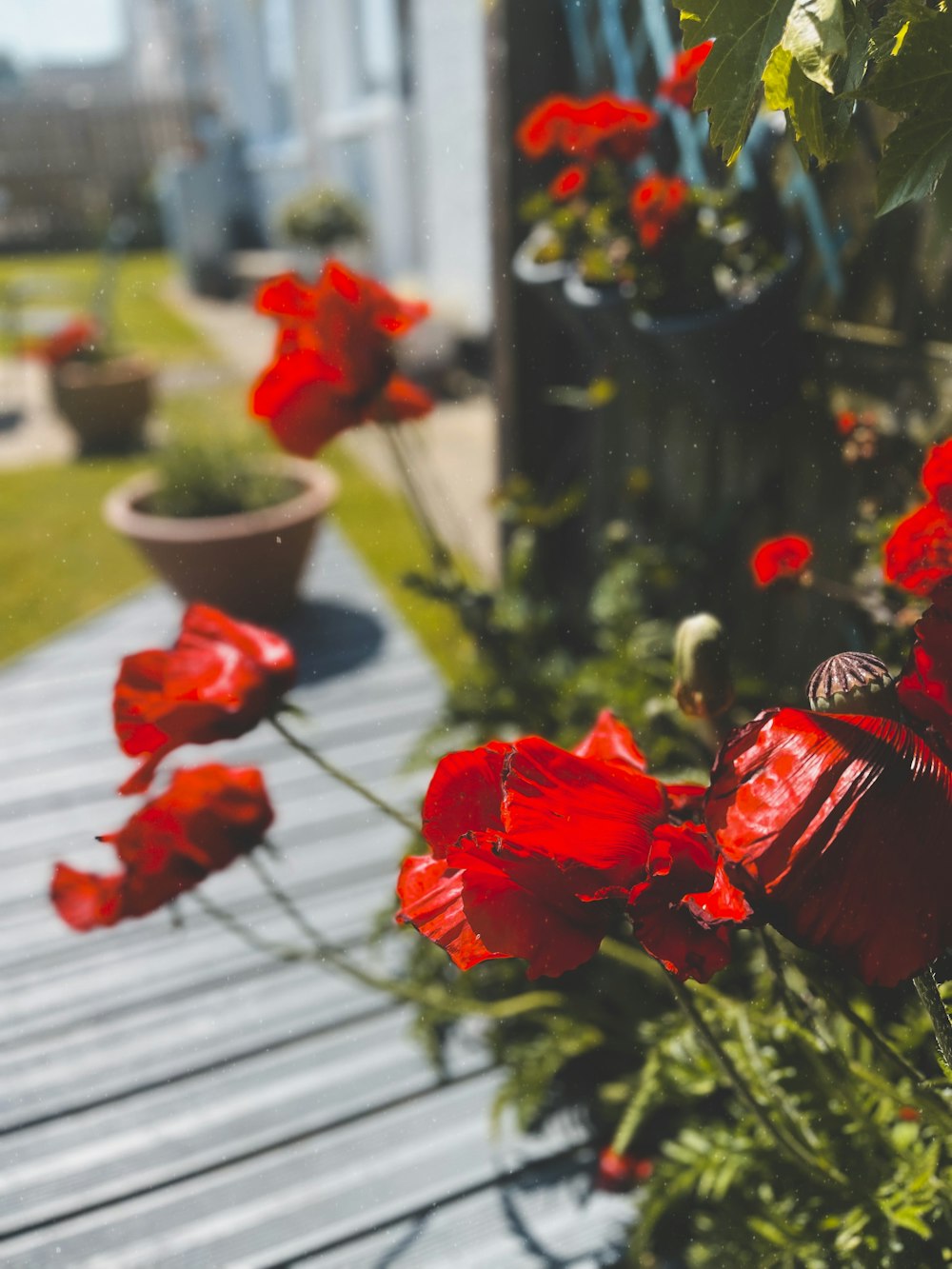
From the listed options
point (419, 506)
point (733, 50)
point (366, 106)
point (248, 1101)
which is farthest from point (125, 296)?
point (733, 50)

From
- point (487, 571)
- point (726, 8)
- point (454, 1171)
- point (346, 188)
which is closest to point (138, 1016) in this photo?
point (454, 1171)

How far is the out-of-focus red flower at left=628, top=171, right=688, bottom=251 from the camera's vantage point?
1242 mm

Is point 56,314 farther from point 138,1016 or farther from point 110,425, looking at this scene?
point 138,1016

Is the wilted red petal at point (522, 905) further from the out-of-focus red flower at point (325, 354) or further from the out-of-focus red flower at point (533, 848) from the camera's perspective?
the out-of-focus red flower at point (325, 354)

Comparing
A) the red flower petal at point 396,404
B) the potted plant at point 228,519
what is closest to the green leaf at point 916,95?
the red flower petal at point 396,404

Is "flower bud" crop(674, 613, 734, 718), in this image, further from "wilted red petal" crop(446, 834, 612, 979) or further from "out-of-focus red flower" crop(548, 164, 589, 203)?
"out-of-focus red flower" crop(548, 164, 589, 203)

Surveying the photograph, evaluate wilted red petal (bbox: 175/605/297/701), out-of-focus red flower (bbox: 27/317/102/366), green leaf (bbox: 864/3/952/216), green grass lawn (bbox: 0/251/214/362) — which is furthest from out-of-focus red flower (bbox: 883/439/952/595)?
out-of-focus red flower (bbox: 27/317/102/366)

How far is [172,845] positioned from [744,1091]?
0.43 m

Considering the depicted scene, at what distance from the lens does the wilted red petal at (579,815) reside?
47 centimetres

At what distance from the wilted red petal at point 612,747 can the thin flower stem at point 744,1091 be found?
0.40 ft

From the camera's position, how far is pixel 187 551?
2.48 m

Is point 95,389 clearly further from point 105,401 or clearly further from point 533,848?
point 533,848

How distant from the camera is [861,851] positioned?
1.42 feet

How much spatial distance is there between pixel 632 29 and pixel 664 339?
0.50m
